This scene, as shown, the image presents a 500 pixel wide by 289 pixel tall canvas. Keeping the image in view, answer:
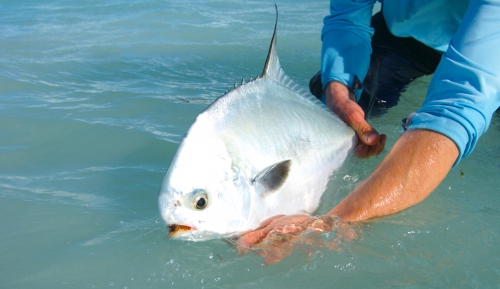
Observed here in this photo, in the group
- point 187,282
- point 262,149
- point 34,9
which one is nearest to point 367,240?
point 262,149

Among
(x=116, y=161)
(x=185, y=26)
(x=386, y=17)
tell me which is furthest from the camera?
(x=185, y=26)

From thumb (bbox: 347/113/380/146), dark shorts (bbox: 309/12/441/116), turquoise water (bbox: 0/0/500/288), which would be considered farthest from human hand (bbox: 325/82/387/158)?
dark shorts (bbox: 309/12/441/116)

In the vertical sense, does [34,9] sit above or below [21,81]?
above

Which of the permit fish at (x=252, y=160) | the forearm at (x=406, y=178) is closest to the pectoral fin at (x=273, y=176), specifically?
the permit fish at (x=252, y=160)

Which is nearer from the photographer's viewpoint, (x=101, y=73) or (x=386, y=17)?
(x=386, y=17)

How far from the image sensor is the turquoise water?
1.73 m

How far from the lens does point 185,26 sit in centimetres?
605

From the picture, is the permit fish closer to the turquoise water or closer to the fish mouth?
the fish mouth

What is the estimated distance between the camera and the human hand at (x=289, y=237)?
1730 millimetres

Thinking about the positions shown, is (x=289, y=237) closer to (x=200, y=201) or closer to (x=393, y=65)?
(x=200, y=201)

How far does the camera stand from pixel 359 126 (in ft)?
7.37

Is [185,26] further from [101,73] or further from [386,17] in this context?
[386,17]

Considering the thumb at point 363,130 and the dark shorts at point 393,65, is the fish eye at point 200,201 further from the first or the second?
the dark shorts at point 393,65

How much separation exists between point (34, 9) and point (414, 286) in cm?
718
